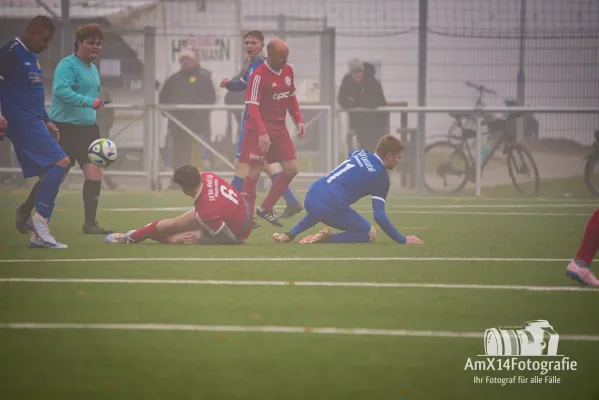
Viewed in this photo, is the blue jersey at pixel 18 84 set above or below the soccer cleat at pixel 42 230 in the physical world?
above

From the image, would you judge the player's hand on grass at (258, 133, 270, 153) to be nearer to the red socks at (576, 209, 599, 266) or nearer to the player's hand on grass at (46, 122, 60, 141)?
the player's hand on grass at (46, 122, 60, 141)

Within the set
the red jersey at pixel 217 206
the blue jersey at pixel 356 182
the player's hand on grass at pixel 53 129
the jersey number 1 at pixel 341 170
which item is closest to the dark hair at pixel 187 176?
the red jersey at pixel 217 206

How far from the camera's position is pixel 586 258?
700 cm

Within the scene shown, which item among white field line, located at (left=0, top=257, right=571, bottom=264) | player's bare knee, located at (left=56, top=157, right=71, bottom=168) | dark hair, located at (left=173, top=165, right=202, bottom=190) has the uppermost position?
player's bare knee, located at (left=56, top=157, right=71, bottom=168)

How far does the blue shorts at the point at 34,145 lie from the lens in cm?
945

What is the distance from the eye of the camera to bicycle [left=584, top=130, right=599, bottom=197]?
1694cm

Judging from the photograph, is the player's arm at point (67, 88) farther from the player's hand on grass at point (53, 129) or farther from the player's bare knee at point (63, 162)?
the player's bare knee at point (63, 162)

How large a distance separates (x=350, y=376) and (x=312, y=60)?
15377 millimetres

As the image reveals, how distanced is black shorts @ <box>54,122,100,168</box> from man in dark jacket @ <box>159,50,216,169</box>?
8.34m

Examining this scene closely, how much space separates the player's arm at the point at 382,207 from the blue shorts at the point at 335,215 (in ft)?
1.19

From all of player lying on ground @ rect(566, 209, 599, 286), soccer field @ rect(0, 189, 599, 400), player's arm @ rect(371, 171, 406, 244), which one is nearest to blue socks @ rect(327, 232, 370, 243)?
soccer field @ rect(0, 189, 599, 400)

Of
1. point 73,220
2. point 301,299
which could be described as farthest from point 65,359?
point 73,220

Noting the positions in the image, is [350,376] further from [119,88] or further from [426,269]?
[119,88]

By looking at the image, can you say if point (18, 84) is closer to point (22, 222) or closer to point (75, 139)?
point (75, 139)
